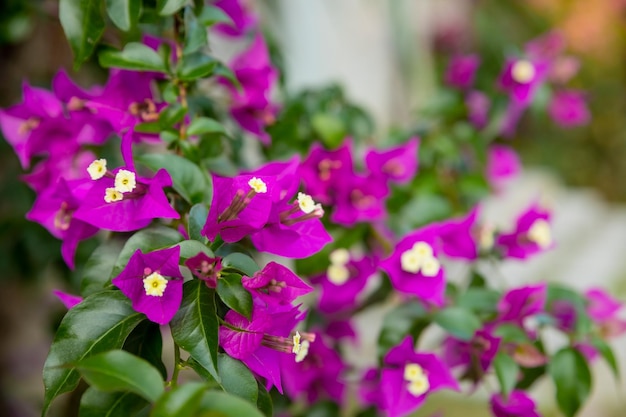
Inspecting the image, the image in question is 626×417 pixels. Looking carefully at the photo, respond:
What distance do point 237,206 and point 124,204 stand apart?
0.10m

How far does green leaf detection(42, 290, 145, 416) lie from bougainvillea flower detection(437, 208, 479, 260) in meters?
0.40

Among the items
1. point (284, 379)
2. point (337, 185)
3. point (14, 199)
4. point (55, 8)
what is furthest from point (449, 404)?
point (55, 8)

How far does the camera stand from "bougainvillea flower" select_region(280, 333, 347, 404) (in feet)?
2.69

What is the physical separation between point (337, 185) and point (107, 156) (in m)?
0.34

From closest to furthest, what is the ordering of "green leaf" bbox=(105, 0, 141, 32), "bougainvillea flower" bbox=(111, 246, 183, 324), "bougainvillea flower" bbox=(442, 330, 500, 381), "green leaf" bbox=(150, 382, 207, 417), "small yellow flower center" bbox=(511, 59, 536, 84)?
"green leaf" bbox=(150, 382, 207, 417), "bougainvillea flower" bbox=(111, 246, 183, 324), "green leaf" bbox=(105, 0, 141, 32), "bougainvillea flower" bbox=(442, 330, 500, 381), "small yellow flower center" bbox=(511, 59, 536, 84)

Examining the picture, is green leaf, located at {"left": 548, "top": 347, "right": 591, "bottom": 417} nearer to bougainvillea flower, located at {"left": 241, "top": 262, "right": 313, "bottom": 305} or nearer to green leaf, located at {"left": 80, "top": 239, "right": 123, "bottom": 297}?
bougainvillea flower, located at {"left": 241, "top": 262, "right": 313, "bottom": 305}

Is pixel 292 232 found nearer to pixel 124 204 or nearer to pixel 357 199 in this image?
pixel 124 204

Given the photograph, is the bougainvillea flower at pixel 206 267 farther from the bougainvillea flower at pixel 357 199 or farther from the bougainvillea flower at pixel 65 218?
the bougainvillea flower at pixel 357 199

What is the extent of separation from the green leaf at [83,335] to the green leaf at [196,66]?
24 cm

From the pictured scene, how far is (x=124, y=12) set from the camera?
0.62 metres

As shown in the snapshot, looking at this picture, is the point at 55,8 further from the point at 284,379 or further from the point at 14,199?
the point at 284,379

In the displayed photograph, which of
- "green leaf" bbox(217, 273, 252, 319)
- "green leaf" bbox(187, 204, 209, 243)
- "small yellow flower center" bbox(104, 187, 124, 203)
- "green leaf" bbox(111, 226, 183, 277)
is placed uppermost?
"small yellow flower center" bbox(104, 187, 124, 203)

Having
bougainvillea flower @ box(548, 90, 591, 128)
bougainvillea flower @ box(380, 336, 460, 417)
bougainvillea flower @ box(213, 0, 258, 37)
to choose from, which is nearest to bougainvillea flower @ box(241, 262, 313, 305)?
bougainvillea flower @ box(380, 336, 460, 417)

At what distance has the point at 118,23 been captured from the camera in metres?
0.61
